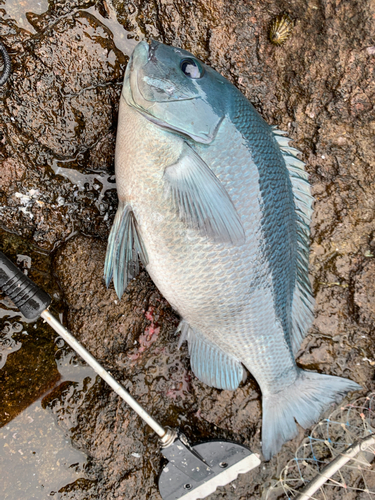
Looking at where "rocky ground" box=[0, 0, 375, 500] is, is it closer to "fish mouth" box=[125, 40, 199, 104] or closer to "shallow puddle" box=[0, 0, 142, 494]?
"shallow puddle" box=[0, 0, 142, 494]

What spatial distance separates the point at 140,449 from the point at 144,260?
4.13 feet

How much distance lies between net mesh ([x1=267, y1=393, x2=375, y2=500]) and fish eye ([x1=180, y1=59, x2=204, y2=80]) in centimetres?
230

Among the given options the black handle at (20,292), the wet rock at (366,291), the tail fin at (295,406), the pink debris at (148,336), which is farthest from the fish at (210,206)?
the wet rock at (366,291)

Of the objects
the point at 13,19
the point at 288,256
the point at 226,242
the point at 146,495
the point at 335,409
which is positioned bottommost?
the point at 335,409

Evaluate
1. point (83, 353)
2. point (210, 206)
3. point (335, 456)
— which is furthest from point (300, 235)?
point (335, 456)

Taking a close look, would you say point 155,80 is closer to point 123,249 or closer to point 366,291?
point 123,249

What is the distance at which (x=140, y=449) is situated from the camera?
2221mm

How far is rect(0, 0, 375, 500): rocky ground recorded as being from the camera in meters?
2.07

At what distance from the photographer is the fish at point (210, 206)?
1756 millimetres

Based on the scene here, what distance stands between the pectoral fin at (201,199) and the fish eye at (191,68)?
1.25ft

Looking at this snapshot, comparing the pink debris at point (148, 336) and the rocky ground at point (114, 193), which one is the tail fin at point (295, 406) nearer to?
the rocky ground at point (114, 193)

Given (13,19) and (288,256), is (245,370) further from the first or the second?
(13,19)

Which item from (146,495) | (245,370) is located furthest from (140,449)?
(245,370)

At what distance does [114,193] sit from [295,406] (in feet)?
5.82
